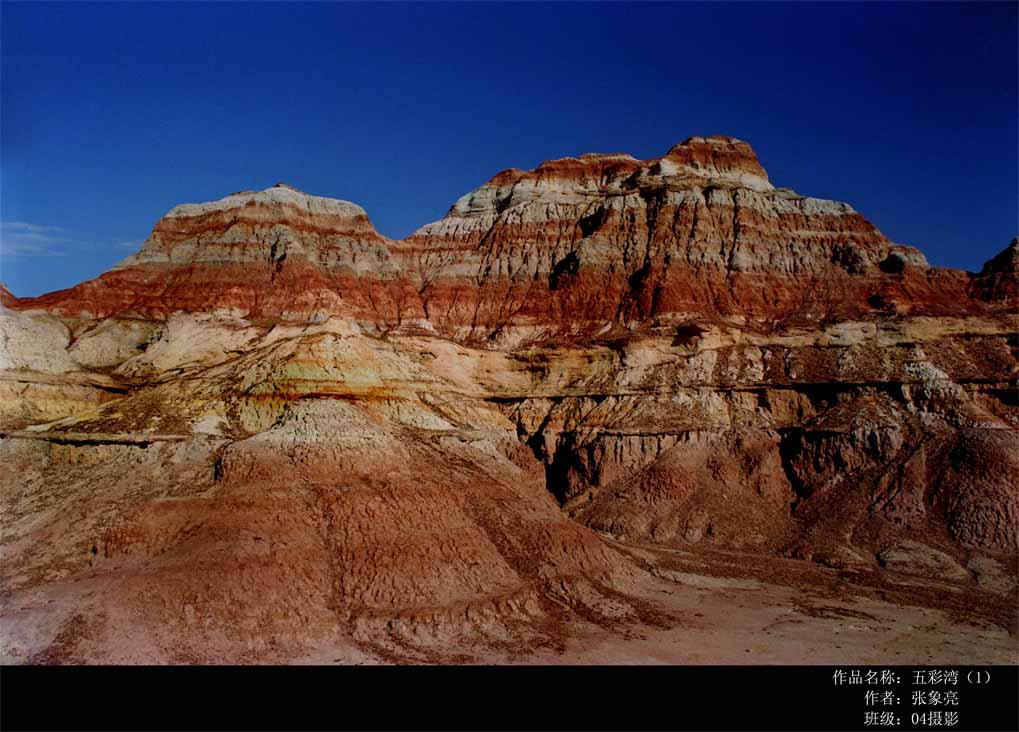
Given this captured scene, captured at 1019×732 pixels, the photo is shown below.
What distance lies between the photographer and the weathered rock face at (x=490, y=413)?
26156mm

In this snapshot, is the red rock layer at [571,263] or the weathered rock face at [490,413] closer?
the weathered rock face at [490,413]

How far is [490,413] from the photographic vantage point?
49.1 metres

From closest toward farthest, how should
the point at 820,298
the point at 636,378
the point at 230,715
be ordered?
the point at 230,715 → the point at 636,378 → the point at 820,298

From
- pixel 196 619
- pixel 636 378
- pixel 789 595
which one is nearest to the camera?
pixel 196 619

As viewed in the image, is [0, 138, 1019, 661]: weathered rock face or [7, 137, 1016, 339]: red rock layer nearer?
[0, 138, 1019, 661]: weathered rock face

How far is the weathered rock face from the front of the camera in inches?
1030

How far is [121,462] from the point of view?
30.4 metres

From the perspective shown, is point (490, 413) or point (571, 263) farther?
point (571, 263)

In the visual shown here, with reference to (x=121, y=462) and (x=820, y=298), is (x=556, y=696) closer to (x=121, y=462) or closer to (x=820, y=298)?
(x=121, y=462)

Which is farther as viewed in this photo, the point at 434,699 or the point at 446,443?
the point at 446,443

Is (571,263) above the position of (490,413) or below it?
above

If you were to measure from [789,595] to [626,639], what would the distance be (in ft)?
34.0

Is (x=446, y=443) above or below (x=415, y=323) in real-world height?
below

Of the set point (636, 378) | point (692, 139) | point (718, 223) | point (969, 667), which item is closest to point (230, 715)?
point (969, 667)
